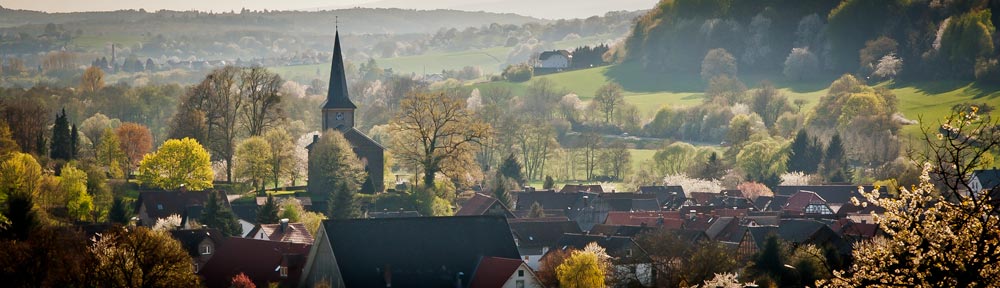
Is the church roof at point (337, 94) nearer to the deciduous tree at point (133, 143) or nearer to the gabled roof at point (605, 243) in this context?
A: the deciduous tree at point (133, 143)

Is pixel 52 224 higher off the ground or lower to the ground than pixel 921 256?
lower

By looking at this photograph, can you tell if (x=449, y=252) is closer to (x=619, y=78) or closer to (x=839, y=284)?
(x=839, y=284)

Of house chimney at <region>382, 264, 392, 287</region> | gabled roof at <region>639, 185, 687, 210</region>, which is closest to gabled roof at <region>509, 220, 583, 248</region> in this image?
house chimney at <region>382, 264, 392, 287</region>

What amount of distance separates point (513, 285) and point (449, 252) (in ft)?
12.0

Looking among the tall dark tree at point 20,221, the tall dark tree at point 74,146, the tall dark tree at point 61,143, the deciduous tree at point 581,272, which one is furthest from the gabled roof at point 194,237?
the tall dark tree at point 74,146

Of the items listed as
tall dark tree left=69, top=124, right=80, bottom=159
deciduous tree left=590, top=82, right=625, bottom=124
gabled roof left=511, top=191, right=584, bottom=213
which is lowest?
deciduous tree left=590, top=82, right=625, bottom=124

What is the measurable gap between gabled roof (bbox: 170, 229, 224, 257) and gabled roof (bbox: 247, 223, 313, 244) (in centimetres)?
174

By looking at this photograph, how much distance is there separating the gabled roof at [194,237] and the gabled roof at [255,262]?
496cm

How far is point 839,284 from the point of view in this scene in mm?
21453

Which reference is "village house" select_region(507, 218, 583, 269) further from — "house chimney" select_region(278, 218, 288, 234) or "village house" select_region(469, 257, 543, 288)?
"village house" select_region(469, 257, 543, 288)

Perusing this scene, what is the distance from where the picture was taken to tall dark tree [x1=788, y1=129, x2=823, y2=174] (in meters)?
116

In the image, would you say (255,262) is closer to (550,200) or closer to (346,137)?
(346,137)

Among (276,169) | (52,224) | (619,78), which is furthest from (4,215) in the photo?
(619,78)

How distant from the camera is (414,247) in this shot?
56281 millimetres
